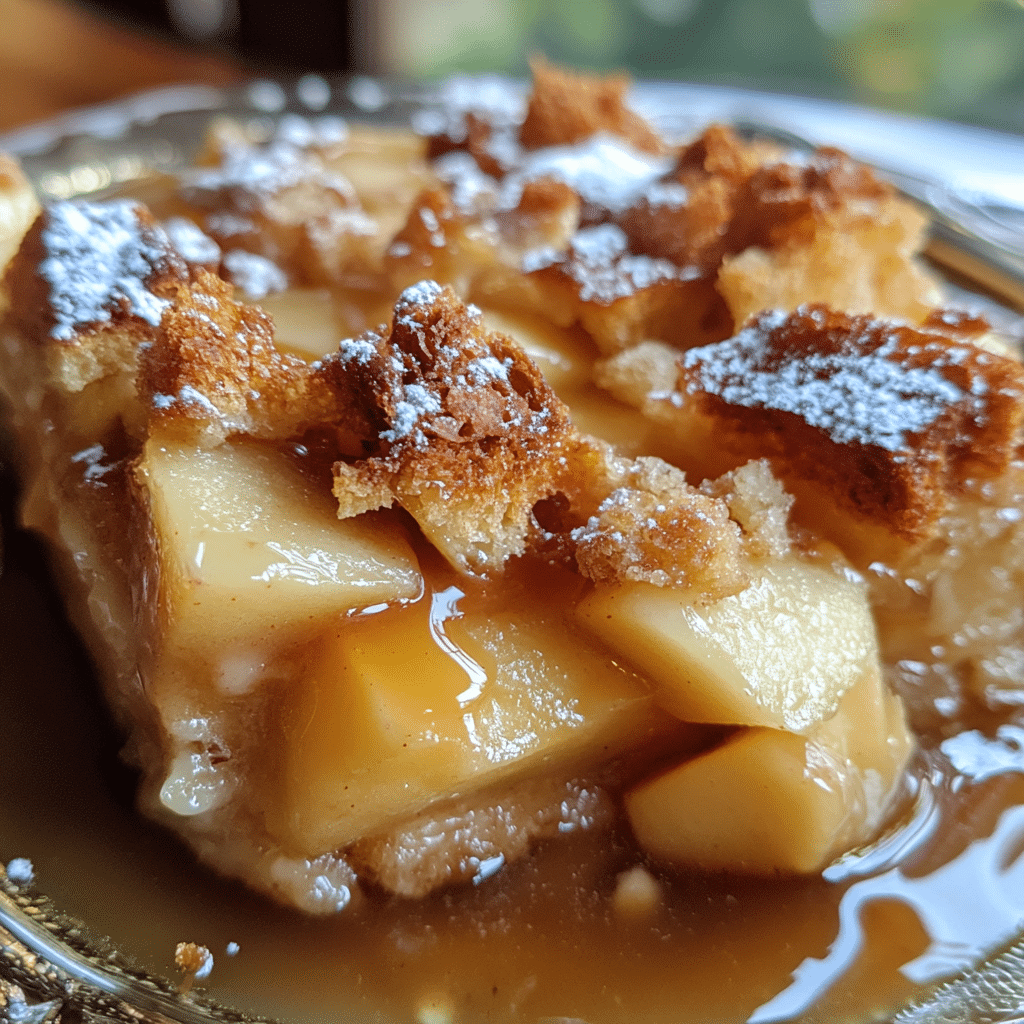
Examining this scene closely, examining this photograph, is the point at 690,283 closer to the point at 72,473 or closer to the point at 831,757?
the point at 831,757

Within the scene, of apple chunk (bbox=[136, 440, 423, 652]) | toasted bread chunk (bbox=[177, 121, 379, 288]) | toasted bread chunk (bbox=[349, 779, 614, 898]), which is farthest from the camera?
toasted bread chunk (bbox=[177, 121, 379, 288])

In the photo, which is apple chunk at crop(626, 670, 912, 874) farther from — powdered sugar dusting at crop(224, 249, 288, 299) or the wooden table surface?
the wooden table surface

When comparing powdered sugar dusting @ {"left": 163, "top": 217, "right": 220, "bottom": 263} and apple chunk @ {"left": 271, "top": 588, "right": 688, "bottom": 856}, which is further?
powdered sugar dusting @ {"left": 163, "top": 217, "right": 220, "bottom": 263}

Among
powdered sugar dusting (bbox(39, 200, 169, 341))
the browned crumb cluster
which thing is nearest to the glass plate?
powdered sugar dusting (bbox(39, 200, 169, 341))

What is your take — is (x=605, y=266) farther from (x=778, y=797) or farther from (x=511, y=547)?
(x=778, y=797)

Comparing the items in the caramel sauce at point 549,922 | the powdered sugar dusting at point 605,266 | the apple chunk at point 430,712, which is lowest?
the caramel sauce at point 549,922

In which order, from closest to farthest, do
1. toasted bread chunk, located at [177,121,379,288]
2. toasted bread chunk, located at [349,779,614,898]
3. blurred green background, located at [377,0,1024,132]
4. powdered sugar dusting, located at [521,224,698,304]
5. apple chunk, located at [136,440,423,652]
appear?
apple chunk, located at [136,440,423,652]
toasted bread chunk, located at [349,779,614,898]
powdered sugar dusting, located at [521,224,698,304]
toasted bread chunk, located at [177,121,379,288]
blurred green background, located at [377,0,1024,132]

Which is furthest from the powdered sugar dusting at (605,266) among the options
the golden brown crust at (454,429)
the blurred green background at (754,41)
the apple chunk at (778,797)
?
the blurred green background at (754,41)

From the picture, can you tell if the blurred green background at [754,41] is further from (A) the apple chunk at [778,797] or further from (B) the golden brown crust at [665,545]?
(A) the apple chunk at [778,797]
